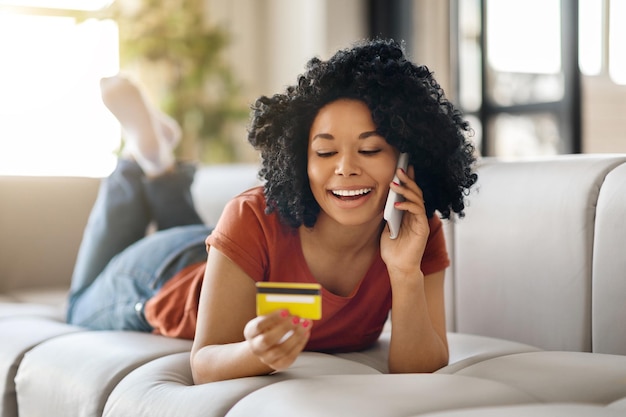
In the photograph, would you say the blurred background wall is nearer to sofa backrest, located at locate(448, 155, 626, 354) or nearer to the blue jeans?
the blue jeans

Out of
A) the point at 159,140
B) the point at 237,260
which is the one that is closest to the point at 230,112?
the point at 159,140

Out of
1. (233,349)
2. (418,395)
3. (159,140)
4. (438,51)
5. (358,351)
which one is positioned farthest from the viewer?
(438,51)

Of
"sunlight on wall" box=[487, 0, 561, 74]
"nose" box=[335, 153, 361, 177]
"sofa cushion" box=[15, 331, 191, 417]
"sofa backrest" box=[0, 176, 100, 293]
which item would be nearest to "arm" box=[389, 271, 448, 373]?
"nose" box=[335, 153, 361, 177]

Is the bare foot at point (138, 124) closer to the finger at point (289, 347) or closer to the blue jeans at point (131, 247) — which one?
the blue jeans at point (131, 247)

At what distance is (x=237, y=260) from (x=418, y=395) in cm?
39

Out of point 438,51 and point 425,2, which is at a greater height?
point 425,2

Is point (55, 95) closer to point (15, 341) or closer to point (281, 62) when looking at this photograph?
point (281, 62)

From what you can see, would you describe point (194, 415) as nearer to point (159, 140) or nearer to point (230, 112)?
point (159, 140)

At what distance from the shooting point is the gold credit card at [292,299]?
106cm

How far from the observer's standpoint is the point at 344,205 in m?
1.29

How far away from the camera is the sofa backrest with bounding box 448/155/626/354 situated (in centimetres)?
161

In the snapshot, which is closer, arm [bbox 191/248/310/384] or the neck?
arm [bbox 191/248/310/384]

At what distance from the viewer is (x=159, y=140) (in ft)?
7.66

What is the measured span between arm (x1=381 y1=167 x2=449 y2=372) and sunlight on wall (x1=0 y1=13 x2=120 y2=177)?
163 inches
